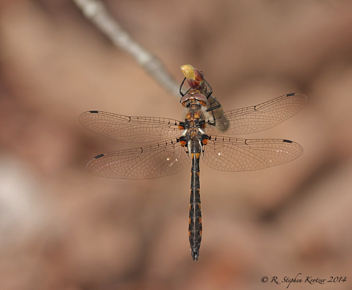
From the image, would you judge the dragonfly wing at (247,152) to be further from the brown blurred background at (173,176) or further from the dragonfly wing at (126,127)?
the brown blurred background at (173,176)

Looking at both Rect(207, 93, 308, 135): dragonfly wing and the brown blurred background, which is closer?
Rect(207, 93, 308, 135): dragonfly wing

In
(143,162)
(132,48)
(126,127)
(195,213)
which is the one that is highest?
(132,48)

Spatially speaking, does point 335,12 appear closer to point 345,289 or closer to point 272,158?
point 272,158

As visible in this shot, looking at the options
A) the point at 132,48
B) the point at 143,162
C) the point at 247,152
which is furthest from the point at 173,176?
the point at 132,48

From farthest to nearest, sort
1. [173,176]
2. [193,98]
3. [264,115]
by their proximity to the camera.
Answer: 1. [173,176]
2. [264,115]
3. [193,98]

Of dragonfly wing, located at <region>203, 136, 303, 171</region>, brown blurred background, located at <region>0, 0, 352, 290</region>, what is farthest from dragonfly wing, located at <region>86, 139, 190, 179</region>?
brown blurred background, located at <region>0, 0, 352, 290</region>

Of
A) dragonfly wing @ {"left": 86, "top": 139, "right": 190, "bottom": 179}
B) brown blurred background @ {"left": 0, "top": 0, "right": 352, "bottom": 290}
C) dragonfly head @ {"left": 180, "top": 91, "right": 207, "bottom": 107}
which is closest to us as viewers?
A: dragonfly head @ {"left": 180, "top": 91, "right": 207, "bottom": 107}

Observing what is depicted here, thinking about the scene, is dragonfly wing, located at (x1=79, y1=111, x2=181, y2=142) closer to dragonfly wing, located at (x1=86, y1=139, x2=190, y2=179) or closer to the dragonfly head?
dragonfly wing, located at (x1=86, y1=139, x2=190, y2=179)

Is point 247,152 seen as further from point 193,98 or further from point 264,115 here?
point 193,98

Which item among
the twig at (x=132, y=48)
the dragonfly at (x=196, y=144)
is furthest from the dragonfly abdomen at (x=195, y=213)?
the twig at (x=132, y=48)
